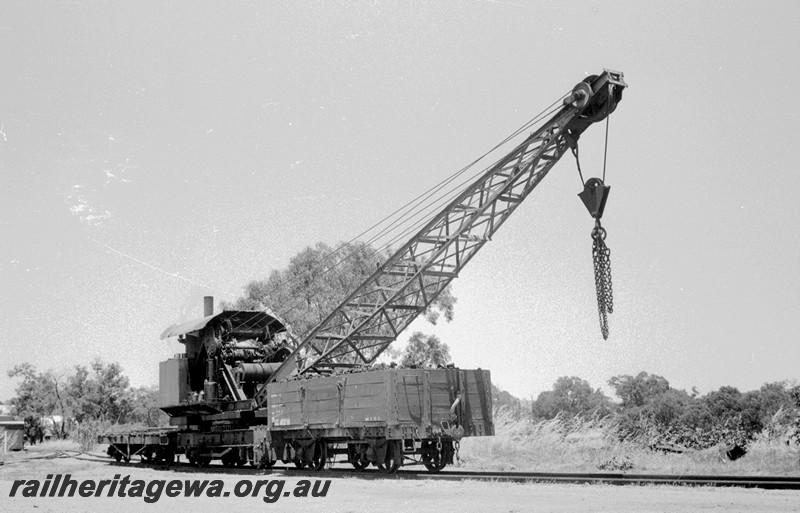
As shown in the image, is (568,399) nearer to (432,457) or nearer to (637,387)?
(637,387)

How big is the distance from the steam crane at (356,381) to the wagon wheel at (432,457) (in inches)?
1.0

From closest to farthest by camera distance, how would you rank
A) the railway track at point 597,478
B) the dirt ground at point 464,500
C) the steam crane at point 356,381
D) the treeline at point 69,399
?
the dirt ground at point 464,500 < the railway track at point 597,478 < the steam crane at point 356,381 < the treeline at point 69,399

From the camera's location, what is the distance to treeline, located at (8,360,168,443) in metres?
55.2

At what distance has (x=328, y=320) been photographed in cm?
2019

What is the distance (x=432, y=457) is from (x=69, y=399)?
153 ft

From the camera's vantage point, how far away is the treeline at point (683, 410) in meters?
20.3

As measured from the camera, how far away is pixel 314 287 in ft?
131

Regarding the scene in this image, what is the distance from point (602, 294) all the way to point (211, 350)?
32.9 ft

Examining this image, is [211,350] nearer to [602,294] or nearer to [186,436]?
[186,436]

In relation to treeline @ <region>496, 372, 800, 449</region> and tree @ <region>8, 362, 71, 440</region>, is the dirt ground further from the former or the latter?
tree @ <region>8, 362, 71, 440</region>

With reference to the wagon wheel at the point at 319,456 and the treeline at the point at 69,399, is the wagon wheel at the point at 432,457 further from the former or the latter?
the treeline at the point at 69,399

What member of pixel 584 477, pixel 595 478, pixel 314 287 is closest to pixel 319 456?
pixel 584 477

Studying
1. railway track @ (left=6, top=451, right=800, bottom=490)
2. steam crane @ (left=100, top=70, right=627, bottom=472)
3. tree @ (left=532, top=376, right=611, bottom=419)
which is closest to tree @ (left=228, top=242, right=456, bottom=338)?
steam crane @ (left=100, top=70, right=627, bottom=472)

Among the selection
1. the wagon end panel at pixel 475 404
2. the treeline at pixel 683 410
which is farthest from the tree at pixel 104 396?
the wagon end panel at pixel 475 404
